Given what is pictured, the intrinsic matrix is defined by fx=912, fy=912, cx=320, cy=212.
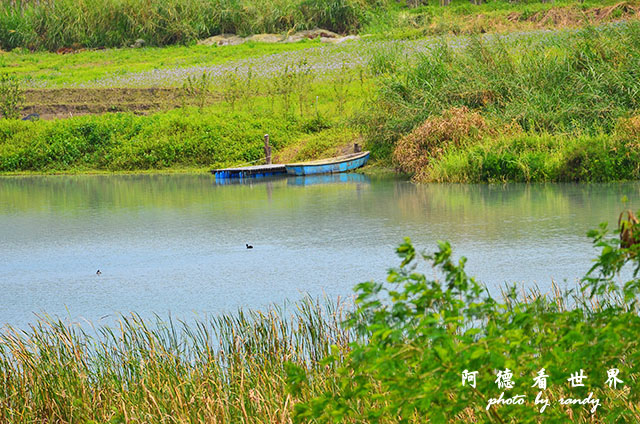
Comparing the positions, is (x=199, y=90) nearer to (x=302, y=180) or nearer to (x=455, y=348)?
(x=302, y=180)

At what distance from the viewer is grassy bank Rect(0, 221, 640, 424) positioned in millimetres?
2918

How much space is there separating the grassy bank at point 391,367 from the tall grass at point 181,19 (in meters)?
39.5

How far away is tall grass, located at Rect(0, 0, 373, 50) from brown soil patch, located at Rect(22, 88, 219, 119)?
1465 centimetres

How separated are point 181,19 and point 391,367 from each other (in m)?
44.6

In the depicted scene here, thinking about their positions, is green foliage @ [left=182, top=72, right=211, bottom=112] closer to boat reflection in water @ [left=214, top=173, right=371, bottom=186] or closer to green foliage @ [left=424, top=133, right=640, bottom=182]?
boat reflection in water @ [left=214, top=173, right=371, bottom=186]

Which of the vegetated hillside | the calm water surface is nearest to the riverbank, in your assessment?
the calm water surface

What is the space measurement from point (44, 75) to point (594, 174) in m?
26.1

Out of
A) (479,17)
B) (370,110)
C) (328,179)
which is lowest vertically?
(328,179)

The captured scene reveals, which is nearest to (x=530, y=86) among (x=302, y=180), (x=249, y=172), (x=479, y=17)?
(x=302, y=180)

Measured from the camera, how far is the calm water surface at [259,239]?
879cm

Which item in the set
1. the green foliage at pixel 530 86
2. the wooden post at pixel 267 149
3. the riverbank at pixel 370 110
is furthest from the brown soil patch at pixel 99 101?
the green foliage at pixel 530 86

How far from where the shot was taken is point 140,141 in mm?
25359

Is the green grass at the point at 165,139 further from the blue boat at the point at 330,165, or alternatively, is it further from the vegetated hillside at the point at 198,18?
the vegetated hillside at the point at 198,18

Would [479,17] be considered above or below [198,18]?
below
